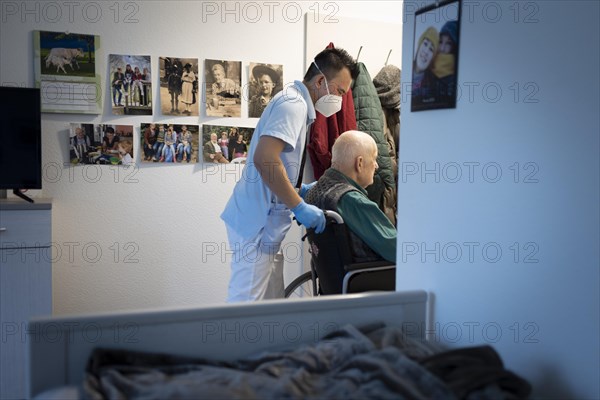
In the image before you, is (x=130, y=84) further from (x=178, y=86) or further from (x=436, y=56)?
(x=436, y=56)

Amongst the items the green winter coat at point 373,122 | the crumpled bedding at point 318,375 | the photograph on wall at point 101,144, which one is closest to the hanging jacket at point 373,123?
the green winter coat at point 373,122

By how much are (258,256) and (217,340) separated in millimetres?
1395

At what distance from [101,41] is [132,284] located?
1.28 metres

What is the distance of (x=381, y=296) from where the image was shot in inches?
50.2

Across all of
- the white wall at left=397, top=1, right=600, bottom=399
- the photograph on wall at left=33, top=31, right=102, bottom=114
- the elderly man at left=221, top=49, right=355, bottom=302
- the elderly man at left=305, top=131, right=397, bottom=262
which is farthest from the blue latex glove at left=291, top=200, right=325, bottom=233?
the photograph on wall at left=33, top=31, right=102, bottom=114

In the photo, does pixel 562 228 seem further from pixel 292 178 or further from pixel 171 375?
pixel 292 178

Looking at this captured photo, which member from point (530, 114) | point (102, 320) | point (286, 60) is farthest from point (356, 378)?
point (286, 60)

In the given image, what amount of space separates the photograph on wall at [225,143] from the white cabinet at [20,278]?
0.98m

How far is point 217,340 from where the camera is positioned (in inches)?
45.4

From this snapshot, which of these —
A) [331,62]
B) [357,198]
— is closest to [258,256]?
[357,198]

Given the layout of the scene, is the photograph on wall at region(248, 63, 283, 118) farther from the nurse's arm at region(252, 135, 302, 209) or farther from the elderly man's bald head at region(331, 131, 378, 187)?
the nurse's arm at region(252, 135, 302, 209)

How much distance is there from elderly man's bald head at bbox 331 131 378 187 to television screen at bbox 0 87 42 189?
135cm

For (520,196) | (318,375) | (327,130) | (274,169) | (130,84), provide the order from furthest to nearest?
(327,130) < (130,84) < (274,169) < (520,196) < (318,375)

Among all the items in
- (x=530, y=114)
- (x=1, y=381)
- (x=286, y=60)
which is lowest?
(x=1, y=381)
